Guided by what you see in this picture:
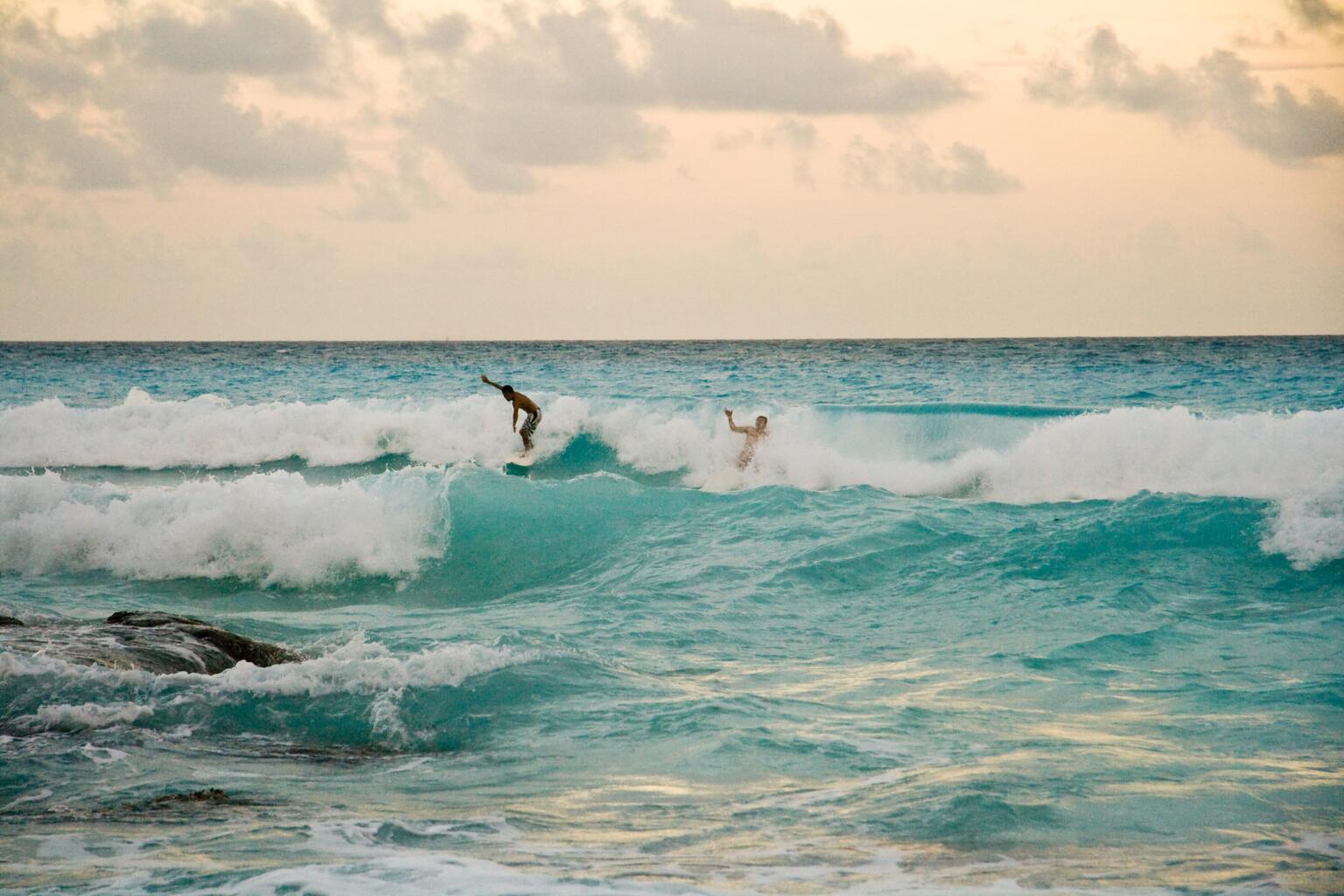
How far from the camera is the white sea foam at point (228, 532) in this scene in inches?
510

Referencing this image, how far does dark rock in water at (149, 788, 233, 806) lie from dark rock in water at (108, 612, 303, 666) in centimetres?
228

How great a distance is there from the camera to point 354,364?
56375 millimetres

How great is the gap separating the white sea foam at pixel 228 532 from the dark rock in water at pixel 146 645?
4260 millimetres

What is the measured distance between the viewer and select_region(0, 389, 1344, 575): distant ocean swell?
43.3ft

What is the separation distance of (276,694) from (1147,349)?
2396 inches

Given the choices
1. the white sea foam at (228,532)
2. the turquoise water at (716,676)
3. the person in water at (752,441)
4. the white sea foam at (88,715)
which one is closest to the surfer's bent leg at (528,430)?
the turquoise water at (716,676)

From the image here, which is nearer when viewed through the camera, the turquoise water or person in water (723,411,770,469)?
the turquoise water

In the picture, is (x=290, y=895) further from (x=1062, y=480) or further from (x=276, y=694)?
(x=1062, y=480)

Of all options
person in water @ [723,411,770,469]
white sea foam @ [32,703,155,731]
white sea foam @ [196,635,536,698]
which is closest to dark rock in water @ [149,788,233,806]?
white sea foam @ [32,703,155,731]

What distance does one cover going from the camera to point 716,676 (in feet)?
27.6

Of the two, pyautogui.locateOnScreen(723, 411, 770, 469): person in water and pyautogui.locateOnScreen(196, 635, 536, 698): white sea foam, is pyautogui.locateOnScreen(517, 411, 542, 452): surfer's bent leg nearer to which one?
pyautogui.locateOnScreen(723, 411, 770, 469): person in water

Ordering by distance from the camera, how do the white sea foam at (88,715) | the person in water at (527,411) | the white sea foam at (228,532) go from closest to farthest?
1. the white sea foam at (88,715)
2. the white sea foam at (228,532)
3. the person in water at (527,411)

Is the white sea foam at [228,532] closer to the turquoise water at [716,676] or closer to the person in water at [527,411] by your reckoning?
the turquoise water at [716,676]

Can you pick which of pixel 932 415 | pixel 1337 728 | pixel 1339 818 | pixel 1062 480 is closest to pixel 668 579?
pixel 1337 728
